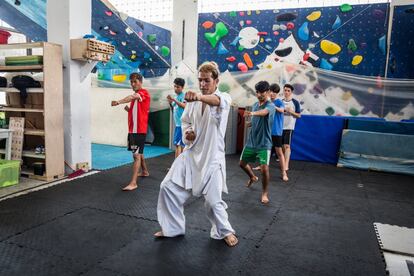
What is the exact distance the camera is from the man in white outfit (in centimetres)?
242

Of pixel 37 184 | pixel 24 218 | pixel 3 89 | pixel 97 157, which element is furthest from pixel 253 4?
pixel 24 218

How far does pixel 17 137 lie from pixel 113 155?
2062mm

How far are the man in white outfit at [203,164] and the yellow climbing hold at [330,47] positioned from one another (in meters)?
5.21

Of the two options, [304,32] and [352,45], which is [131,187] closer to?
[304,32]

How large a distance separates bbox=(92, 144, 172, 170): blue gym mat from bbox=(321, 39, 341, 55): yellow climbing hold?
13.7 feet

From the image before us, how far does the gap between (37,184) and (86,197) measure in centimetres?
99

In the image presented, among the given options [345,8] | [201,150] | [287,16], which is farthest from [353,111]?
[201,150]

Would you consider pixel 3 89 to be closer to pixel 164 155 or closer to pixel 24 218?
pixel 24 218

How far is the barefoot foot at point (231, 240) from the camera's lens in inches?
103

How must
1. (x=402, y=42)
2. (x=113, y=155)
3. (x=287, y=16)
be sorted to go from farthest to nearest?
1. (x=287, y=16)
2. (x=113, y=155)
3. (x=402, y=42)

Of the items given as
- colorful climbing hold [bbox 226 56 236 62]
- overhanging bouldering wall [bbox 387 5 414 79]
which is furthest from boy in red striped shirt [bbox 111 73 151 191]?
overhanging bouldering wall [bbox 387 5 414 79]

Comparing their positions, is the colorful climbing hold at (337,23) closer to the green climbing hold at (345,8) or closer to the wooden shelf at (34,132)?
the green climbing hold at (345,8)

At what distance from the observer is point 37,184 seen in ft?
13.9

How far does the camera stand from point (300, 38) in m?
6.97
